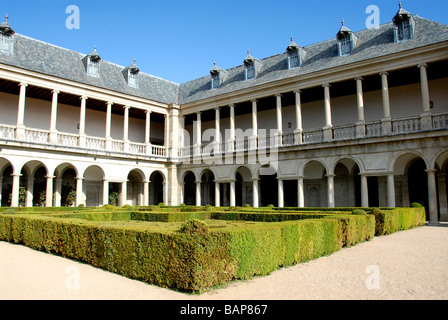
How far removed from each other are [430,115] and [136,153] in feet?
65.5

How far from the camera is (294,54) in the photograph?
2584cm

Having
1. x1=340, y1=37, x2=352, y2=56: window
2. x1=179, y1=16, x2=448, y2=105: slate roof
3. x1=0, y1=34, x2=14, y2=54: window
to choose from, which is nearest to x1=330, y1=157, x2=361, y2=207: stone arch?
x1=179, y1=16, x2=448, y2=105: slate roof

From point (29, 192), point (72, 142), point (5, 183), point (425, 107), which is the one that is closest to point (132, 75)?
point (72, 142)

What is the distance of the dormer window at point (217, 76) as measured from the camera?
30.2 metres

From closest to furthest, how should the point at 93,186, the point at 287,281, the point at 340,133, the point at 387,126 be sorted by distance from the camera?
the point at 287,281 → the point at 387,126 → the point at 340,133 → the point at 93,186

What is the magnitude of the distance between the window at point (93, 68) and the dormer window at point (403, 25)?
21.1 metres

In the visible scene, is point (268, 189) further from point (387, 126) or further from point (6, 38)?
point (6, 38)

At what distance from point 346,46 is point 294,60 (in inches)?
151

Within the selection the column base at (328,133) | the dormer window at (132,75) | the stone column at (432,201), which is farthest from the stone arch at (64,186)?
the stone column at (432,201)

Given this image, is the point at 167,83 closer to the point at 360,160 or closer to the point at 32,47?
the point at 32,47

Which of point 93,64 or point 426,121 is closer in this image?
point 426,121

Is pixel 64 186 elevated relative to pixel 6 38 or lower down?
lower down

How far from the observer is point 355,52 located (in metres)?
22.8

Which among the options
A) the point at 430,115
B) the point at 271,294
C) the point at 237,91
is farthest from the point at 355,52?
the point at 271,294
